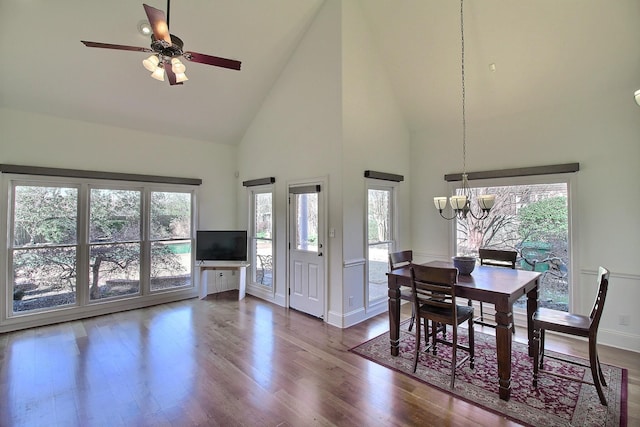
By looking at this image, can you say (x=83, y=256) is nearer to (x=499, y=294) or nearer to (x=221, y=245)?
(x=221, y=245)

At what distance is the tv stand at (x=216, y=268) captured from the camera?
547cm

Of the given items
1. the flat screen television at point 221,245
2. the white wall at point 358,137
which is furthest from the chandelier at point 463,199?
the flat screen television at point 221,245

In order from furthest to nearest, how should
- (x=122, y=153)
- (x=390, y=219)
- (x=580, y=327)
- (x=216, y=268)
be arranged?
1. (x=216, y=268)
2. (x=390, y=219)
3. (x=122, y=153)
4. (x=580, y=327)

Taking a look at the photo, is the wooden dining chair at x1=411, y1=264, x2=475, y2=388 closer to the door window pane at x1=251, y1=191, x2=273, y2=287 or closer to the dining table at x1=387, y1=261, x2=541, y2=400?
the dining table at x1=387, y1=261, x2=541, y2=400

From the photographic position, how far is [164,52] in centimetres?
266

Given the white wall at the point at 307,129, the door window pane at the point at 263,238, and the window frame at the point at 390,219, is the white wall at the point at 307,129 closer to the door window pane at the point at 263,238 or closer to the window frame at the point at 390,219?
the door window pane at the point at 263,238

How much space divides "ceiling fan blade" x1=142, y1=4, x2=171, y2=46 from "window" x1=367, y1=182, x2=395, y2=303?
306 centimetres

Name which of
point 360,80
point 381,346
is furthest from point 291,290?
point 360,80

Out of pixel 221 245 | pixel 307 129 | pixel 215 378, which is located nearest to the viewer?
pixel 215 378

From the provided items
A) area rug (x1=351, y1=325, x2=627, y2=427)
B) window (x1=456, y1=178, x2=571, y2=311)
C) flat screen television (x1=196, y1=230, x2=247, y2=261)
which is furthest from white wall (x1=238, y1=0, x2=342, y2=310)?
window (x1=456, y1=178, x2=571, y2=311)

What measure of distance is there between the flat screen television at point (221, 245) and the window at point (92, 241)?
32 centimetres

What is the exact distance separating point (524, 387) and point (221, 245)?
15.6ft

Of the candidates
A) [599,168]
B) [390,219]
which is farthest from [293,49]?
[599,168]

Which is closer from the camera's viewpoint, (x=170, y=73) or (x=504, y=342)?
(x=504, y=342)
